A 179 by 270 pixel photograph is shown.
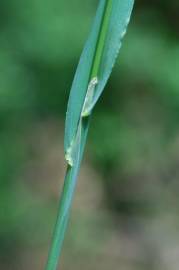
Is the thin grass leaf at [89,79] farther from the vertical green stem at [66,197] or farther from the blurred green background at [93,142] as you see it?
the blurred green background at [93,142]

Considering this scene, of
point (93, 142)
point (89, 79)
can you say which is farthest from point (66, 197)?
point (93, 142)

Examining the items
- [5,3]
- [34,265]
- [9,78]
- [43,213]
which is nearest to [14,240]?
[43,213]

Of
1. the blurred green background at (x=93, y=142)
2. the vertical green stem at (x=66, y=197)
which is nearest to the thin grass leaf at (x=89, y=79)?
the vertical green stem at (x=66, y=197)

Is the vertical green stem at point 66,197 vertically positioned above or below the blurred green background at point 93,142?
above

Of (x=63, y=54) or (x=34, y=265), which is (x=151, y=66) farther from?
(x=34, y=265)

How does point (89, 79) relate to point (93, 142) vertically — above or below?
above

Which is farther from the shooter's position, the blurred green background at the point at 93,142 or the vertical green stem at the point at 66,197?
the blurred green background at the point at 93,142

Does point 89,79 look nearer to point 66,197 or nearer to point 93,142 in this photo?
point 66,197
